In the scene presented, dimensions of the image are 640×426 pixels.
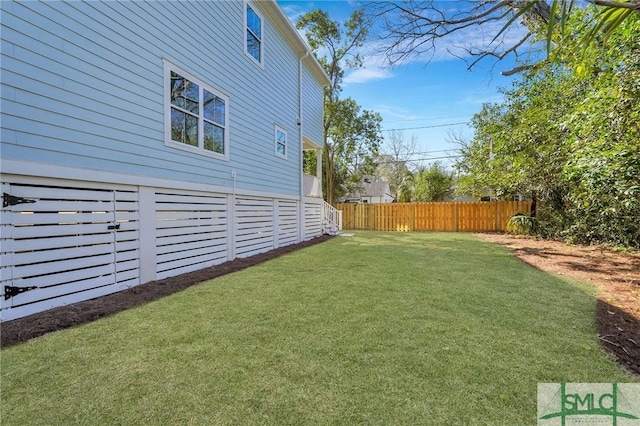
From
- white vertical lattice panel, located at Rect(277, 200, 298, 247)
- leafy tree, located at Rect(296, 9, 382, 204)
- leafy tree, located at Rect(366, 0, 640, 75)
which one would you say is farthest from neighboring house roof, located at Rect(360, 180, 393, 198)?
leafy tree, located at Rect(366, 0, 640, 75)

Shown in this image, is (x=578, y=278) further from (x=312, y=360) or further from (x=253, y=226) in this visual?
(x=253, y=226)

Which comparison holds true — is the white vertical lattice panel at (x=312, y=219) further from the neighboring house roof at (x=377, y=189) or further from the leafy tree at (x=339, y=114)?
the neighboring house roof at (x=377, y=189)

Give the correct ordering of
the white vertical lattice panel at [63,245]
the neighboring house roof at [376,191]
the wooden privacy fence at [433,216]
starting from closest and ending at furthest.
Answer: the white vertical lattice panel at [63,245], the wooden privacy fence at [433,216], the neighboring house roof at [376,191]

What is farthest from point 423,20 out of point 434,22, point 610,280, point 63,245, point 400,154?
point 400,154

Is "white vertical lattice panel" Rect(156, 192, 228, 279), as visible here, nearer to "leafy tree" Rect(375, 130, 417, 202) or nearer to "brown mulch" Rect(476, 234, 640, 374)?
"brown mulch" Rect(476, 234, 640, 374)

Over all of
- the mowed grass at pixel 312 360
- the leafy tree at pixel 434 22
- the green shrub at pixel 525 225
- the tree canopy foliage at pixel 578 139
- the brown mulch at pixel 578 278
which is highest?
the leafy tree at pixel 434 22

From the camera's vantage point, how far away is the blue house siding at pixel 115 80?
3.12 metres

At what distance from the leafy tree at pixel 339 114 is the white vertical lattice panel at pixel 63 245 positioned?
1422cm

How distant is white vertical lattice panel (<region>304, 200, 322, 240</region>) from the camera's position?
448 inches

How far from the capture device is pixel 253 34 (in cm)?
763

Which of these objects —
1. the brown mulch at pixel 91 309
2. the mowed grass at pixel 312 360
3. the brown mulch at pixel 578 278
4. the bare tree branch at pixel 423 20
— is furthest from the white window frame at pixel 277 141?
the mowed grass at pixel 312 360

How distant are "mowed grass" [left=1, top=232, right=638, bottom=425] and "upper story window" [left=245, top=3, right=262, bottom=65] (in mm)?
6190

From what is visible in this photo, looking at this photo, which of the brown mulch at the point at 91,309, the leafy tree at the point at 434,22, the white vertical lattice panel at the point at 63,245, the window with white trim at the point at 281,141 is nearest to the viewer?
the brown mulch at the point at 91,309

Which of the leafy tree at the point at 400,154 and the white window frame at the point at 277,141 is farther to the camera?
the leafy tree at the point at 400,154
